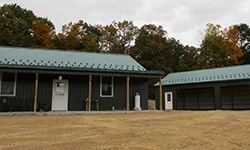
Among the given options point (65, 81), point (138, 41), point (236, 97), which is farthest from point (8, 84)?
Result: point (138, 41)

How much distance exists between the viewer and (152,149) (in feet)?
15.2

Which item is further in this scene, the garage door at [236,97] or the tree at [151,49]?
the tree at [151,49]

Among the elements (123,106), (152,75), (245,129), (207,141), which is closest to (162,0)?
(152,75)

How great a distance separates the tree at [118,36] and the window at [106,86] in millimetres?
19863

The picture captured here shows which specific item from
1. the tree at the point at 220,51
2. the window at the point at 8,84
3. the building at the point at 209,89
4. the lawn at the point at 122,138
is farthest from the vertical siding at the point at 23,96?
the tree at the point at 220,51

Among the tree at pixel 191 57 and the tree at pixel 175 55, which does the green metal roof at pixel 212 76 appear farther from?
the tree at pixel 191 57

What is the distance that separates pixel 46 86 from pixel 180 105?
1238 centimetres

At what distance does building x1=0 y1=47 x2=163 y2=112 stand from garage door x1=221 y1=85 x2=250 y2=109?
8622 mm

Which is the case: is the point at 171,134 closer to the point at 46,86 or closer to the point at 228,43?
the point at 46,86

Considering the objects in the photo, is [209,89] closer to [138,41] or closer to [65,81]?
[65,81]

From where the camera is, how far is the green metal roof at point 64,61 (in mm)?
12339

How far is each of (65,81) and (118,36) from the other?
22629mm

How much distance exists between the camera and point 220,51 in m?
32.8

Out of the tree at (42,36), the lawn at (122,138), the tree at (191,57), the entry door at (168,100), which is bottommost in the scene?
the lawn at (122,138)
